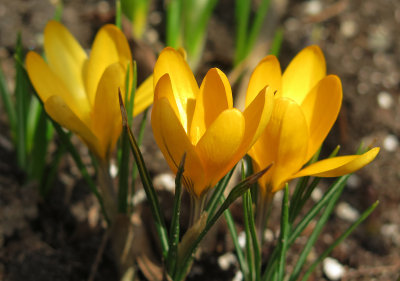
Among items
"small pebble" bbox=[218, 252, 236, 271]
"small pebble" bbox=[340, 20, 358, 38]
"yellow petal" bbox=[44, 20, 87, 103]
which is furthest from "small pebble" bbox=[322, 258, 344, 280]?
"small pebble" bbox=[340, 20, 358, 38]

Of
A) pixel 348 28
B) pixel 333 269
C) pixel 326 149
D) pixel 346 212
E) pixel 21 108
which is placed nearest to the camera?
pixel 21 108

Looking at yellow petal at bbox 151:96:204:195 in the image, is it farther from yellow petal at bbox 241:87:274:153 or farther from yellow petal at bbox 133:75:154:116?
yellow petal at bbox 133:75:154:116

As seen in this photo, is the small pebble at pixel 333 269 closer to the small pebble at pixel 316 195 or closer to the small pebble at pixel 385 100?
the small pebble at pixel 316 195

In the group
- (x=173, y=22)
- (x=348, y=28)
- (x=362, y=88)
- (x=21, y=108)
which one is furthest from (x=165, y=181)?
(x=348, y=28)

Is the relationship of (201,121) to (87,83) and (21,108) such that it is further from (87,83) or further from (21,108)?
(21,108)

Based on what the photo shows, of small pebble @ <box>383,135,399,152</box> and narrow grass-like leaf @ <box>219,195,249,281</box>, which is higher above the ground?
narrow grass-like leaf @ <box>219,195,249,281</box>

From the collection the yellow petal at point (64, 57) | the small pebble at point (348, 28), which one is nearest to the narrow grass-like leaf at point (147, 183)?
the yellow petal at point (64, 57)

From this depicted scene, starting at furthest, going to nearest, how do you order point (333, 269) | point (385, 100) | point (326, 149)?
point (385, 100)
point (326, 149)
point (333, 269)
